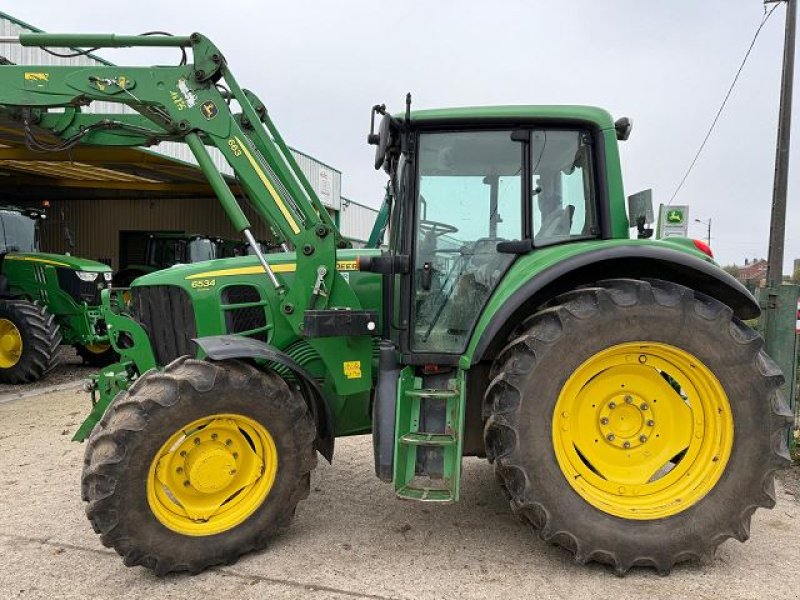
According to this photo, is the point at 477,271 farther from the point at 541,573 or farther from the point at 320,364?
the point at 541,573

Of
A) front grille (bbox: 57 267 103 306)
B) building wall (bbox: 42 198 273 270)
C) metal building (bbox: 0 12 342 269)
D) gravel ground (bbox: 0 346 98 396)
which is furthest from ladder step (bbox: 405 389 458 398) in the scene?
building wall (bbox: 42 198 273 270)

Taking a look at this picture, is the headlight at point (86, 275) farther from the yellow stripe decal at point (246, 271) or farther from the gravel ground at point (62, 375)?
the yellow stripe decal at point (246, 271)

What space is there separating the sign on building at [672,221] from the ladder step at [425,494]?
1.98 m

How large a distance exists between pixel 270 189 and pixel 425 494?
187 centimetres

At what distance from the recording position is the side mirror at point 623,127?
336cm

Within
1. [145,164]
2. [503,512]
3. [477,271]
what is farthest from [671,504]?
[145,164]

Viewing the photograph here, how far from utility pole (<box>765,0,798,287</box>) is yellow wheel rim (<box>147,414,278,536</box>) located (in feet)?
31.9

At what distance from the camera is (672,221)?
372 cm

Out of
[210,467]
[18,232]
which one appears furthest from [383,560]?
[18,232]

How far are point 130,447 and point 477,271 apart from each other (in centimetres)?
190

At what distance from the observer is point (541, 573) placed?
2914mm

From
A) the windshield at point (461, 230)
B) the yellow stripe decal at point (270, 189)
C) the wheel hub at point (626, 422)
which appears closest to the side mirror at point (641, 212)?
the windshield at point (461, 230)

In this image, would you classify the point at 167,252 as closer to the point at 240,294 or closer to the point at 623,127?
the point at 240,294

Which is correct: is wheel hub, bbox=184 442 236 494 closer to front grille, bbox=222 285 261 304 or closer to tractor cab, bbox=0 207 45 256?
front grille, bbox=222 285 261 304
